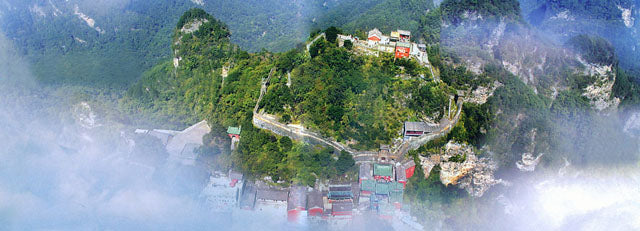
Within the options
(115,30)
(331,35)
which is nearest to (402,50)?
(331,35)

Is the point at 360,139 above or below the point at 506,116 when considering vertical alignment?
below

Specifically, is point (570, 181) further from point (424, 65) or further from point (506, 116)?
point (424, 65)

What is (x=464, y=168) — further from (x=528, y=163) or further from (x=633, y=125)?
(x=633, y=125)

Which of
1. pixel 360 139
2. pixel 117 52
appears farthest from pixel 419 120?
pixel 117 52

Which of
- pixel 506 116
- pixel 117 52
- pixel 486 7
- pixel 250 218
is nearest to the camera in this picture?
pixel 250 218

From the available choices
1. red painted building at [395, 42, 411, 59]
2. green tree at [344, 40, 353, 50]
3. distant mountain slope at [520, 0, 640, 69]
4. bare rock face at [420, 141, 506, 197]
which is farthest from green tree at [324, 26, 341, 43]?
distant mountain slope at [520, 0, 640, 69]

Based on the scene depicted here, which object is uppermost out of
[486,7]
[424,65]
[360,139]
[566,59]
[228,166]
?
[486,7]

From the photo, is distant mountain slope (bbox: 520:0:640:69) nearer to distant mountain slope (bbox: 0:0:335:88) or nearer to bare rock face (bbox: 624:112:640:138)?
bare rock face (bbox: 624:112:640:138)

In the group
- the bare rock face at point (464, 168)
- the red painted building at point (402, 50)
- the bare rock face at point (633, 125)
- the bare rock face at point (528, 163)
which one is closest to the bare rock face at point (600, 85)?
the bare rock face at point (633, 125)
